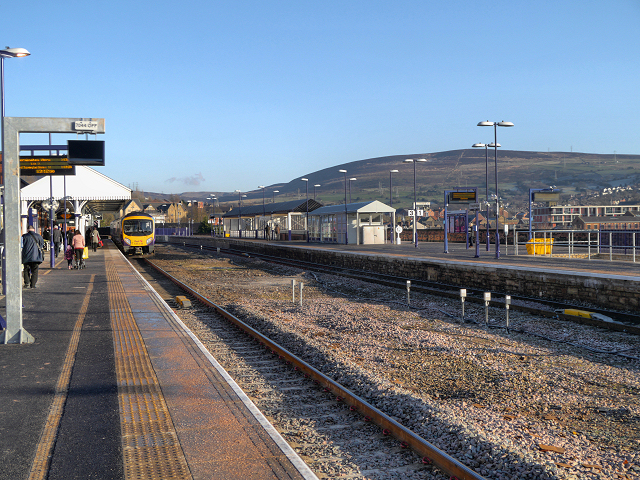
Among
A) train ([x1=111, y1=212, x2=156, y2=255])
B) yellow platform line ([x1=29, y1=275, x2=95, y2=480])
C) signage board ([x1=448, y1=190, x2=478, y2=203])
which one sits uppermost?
signage board ([x1=448, y1=190, x2=478, y2=203])

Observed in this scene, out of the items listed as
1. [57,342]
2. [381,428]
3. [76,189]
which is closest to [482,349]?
[381,428]

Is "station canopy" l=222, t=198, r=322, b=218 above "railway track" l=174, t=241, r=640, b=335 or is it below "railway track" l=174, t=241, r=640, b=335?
above

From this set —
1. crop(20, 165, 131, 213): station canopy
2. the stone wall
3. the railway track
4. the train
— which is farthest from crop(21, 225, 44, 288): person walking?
the train

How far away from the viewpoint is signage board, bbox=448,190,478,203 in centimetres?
3053

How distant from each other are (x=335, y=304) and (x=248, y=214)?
58084 millimetres

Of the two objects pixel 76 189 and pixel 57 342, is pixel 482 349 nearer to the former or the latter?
pixel 57 342

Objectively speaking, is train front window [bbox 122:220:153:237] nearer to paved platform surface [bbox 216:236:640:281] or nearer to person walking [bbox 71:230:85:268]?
person walking [bbox 71:230:85:268]

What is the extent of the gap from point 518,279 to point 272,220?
48894 mm

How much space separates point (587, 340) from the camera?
1112 centimetres

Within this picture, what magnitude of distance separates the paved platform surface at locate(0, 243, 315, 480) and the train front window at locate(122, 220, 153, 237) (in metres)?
32.8

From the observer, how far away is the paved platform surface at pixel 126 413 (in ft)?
15.6

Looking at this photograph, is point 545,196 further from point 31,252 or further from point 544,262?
point 31,252

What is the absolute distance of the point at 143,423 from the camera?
228 inches

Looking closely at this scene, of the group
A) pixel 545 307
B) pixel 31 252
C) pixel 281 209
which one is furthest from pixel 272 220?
pixel 545 307
